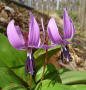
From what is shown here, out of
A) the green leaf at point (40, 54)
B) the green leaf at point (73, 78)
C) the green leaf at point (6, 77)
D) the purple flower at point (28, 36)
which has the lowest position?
the green leaf at point (73, 78)

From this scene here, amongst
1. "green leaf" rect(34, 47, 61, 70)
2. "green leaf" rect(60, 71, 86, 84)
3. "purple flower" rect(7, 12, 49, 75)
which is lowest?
→ "green leaf" rect(60, 71, 86, 84)

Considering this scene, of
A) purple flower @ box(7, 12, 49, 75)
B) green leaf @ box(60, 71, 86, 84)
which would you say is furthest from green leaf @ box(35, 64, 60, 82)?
purple flower @ box(7, 12, 49, 75)

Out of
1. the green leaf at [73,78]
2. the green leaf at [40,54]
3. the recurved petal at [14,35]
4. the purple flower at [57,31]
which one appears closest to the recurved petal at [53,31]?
the purple flower at [57,31]

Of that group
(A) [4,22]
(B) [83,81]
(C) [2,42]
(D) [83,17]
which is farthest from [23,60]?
(D) [83,17]

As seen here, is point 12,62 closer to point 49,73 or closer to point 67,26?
point 49,73

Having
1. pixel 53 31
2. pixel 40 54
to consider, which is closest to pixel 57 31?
pixel 53 31

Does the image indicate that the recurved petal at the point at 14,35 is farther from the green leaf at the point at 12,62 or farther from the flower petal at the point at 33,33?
the green leaf at the point at 12,62

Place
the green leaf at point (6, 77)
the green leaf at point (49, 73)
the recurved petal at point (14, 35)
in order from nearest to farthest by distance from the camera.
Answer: the recurved petal at point (14, 35)
the green leaf at point (6, 77)
the green leaf at point (49, 73)

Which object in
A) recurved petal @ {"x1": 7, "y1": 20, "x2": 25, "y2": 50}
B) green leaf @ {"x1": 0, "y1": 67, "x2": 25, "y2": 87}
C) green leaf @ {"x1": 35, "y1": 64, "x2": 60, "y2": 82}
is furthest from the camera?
green leaf @ {"x1": 35, "y1": 64, "x2": 60, "y2": 82}

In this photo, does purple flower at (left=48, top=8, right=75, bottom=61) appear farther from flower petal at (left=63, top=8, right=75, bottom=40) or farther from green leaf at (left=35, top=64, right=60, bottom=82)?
green leaf at (left=35, top=64, right=60, bottom=82)

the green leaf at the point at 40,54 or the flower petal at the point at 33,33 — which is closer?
the flower petal at the point at 33,33
